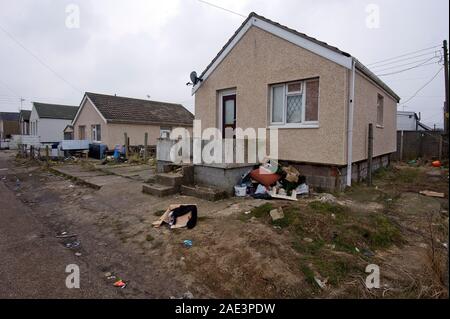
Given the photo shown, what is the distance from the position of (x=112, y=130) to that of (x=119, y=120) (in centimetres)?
88

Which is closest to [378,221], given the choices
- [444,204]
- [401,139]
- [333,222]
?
[333,222]

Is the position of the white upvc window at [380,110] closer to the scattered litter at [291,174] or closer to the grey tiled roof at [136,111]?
the scattered litter at [291,174]

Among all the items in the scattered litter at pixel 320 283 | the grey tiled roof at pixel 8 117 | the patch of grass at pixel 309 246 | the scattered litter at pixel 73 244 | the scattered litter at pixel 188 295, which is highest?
the grey tiled roof at pixel 8 117

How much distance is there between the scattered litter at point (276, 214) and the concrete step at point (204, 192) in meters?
1.97

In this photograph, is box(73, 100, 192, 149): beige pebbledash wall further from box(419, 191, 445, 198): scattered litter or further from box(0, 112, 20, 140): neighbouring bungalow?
box(0, 112, 20, 140): neighbouring bungalow

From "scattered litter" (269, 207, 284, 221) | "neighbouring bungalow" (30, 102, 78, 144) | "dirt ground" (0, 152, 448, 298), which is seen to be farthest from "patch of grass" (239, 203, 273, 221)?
"neighbouring bungalow" (30, 102, 78, 144)

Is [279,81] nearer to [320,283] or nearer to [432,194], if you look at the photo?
[432,194]

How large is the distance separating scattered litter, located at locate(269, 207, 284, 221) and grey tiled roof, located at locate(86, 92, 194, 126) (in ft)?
56.3

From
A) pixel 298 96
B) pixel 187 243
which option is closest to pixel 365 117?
pixel 298 96

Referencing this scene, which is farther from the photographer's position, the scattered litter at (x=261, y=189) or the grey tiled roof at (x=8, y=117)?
the grey tiled roof at (x=8, y=117)

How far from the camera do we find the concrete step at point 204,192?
656cm

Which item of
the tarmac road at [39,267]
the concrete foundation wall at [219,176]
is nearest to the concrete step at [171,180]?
the concrete foundation wall at [219,176]
